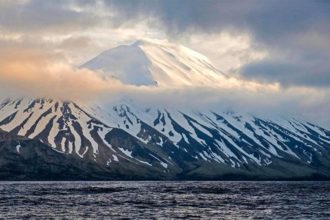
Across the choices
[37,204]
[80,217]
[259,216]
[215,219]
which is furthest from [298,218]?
[37,204]

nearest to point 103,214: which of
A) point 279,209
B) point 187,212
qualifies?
point 187,212

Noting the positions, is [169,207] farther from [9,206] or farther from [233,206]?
[9,206]

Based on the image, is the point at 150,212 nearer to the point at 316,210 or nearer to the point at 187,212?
the point at 187,212

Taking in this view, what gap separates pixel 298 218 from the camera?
93312 mm

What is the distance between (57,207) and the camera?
362 ft

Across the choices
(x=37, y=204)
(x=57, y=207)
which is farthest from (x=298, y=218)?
(x=37, y=204)

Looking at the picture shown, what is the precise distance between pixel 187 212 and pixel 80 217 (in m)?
19.7

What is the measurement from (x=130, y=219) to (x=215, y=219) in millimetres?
12144

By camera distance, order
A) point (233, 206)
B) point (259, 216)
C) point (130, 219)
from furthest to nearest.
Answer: point (233, 206) → point (259, 216) → point (130, 219)

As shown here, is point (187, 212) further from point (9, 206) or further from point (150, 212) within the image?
point (9, 206)

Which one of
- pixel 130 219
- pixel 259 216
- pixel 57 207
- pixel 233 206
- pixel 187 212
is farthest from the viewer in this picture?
pixel 233 206

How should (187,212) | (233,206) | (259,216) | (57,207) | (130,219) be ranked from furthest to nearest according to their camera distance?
(233,206) < (57,207) < (187,212) < (259,216) < (130,219)

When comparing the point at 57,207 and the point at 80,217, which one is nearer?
the point at 80,217

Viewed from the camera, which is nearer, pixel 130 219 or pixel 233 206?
pixel 130 219
